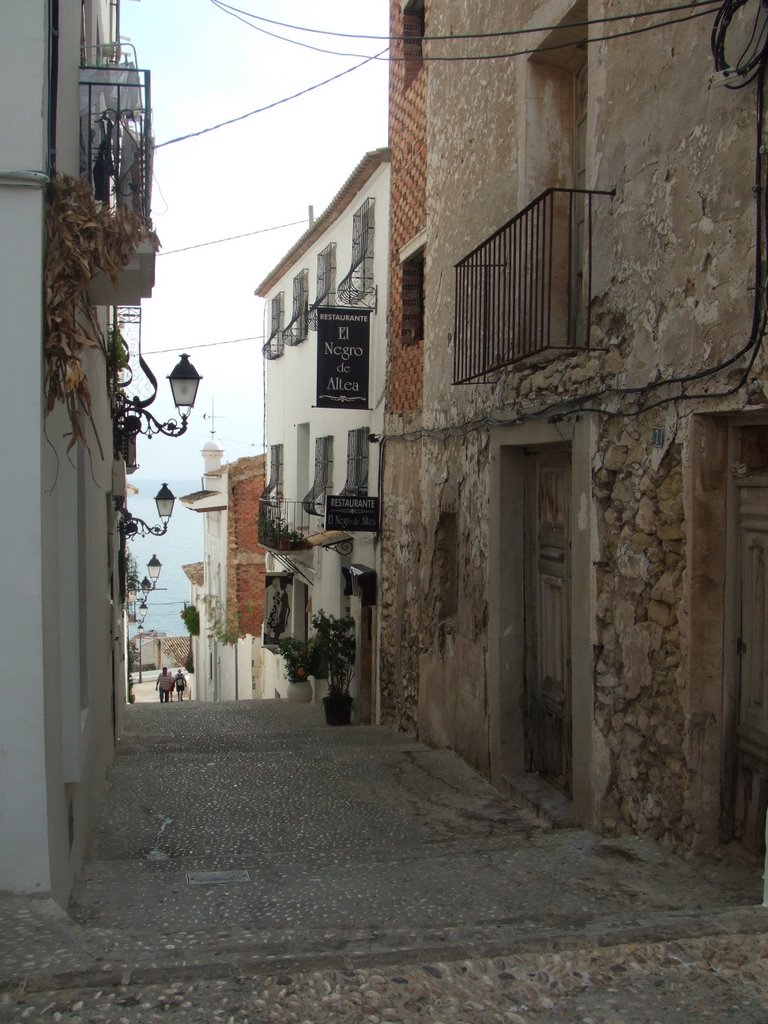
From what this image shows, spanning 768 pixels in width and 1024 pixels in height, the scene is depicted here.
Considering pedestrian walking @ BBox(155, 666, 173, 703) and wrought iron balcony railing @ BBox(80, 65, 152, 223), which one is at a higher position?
wrought iron balcony railing @ BBox(80, 65, 152, 223)

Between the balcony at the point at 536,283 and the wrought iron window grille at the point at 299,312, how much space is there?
36.3ft

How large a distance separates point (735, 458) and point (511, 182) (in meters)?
3.72

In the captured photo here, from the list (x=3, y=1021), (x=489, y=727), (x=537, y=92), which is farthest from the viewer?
(x=489, y=727)

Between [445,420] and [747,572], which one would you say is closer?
[747,572]

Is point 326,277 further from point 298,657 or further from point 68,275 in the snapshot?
point 68,275

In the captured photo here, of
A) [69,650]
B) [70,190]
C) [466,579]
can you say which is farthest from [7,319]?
[466,579]

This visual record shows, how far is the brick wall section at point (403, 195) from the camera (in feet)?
37.1

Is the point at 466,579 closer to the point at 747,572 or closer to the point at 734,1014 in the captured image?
the point at 747,572

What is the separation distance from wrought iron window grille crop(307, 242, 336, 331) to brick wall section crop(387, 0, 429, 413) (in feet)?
11.7

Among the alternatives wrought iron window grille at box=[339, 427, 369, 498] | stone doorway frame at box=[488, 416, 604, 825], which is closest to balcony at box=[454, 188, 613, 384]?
stone doorway frame at box=[488, 416, 604, 825]

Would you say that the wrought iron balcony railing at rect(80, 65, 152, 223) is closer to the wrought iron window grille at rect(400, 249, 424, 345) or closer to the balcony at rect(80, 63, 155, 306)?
the balcony at rect(80, 63, 155, 306)

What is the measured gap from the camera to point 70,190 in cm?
411

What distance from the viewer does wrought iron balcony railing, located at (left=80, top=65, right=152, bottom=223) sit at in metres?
5.49

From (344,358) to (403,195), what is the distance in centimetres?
228
